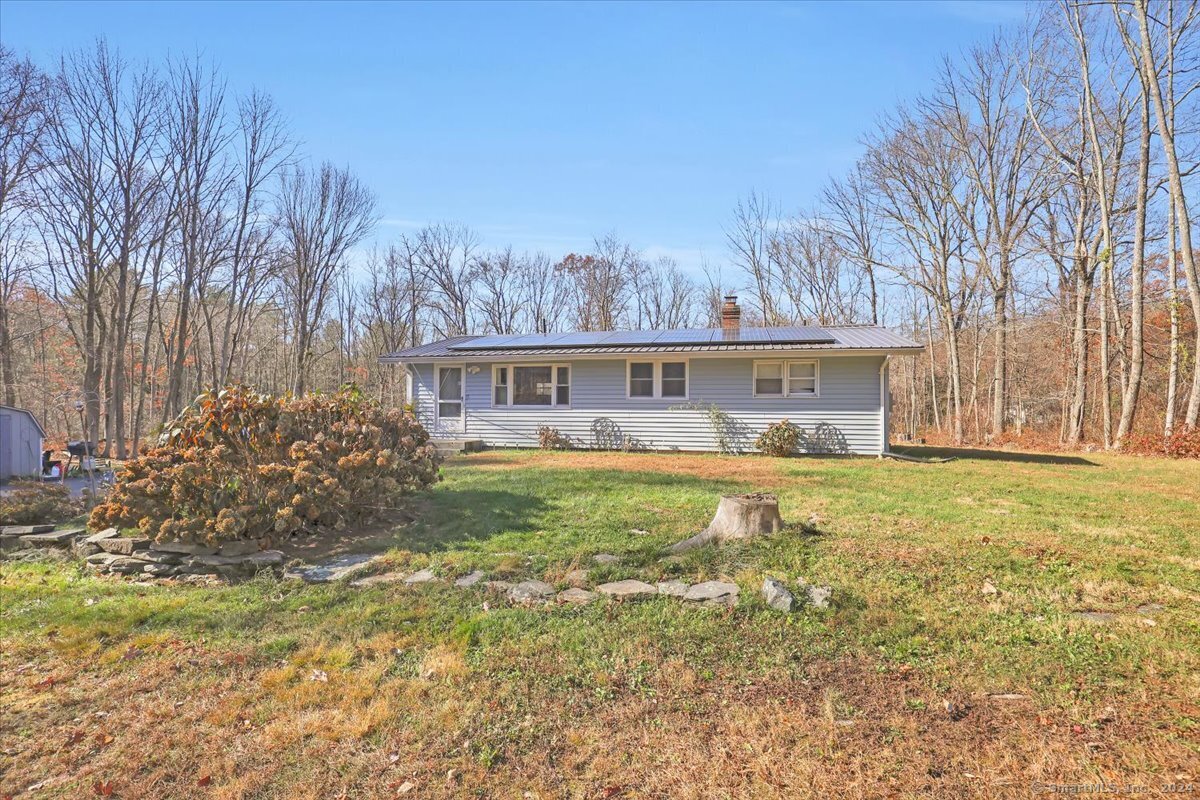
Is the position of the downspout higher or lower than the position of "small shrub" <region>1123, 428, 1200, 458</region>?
higher

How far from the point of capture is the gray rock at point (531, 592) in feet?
13.5

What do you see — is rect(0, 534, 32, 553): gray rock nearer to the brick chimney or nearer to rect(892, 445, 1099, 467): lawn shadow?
the brick chimney

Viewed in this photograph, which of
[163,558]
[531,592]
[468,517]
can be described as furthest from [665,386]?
[163,558]

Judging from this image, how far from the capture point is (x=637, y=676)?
9.96ft

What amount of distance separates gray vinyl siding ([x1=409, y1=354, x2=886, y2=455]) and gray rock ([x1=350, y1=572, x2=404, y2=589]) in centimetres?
976

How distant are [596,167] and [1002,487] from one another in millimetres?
13323

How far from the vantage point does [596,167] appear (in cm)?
1748

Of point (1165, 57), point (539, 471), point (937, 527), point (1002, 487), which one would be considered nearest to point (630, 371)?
point (539, 471)

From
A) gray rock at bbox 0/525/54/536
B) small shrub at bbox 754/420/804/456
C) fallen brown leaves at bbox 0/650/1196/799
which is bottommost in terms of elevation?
fallen brown leaves at bbox 0/650/1196/799

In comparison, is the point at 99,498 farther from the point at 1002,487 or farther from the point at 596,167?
the point at 596,167

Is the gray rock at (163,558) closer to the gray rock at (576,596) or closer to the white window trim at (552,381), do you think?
the gray rock at (576,596)

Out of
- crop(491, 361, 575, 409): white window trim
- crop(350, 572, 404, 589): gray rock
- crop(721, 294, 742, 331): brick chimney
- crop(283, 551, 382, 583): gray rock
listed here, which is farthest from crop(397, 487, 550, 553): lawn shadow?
crop(721, 294, 742, 331): brick chimney

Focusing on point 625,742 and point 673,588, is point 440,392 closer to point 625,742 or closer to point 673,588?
point 673,588

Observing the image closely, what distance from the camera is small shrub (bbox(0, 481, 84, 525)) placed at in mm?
6344
